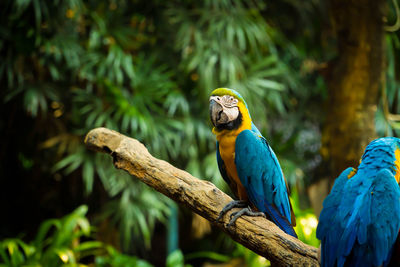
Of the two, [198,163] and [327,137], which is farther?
[198,163]

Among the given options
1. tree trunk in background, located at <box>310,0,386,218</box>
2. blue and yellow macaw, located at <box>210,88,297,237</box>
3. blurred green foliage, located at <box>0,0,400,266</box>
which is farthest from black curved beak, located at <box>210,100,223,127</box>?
blurred green foliage, located at <box>0,0,400,266</box>

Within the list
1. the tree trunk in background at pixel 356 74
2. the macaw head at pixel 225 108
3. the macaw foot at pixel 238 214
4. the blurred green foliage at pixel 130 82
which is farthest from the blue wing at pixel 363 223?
the blurred green foliage at pixel 130 82

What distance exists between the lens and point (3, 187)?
3.12 metres

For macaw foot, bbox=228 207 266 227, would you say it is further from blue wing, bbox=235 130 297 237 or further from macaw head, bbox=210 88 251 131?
macaw head, bbox=210 88 251 131

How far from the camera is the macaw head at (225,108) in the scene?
3.76 feet

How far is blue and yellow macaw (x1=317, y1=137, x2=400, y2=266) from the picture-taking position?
846 mm

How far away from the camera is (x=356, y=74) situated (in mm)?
1839

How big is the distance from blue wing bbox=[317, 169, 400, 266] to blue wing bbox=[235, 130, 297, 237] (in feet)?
0.79

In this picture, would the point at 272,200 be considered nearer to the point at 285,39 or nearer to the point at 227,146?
the point at 227,146

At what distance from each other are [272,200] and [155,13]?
2.11 metres

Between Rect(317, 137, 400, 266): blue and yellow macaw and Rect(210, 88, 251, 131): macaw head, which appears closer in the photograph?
Rect(317, 137, 400, 266): blue and yellow macaw

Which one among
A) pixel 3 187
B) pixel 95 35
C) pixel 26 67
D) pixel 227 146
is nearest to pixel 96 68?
pixel 95 35

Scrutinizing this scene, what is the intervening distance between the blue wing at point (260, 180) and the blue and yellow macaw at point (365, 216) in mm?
231

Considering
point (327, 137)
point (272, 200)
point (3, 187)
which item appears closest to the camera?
point (272, 200)
